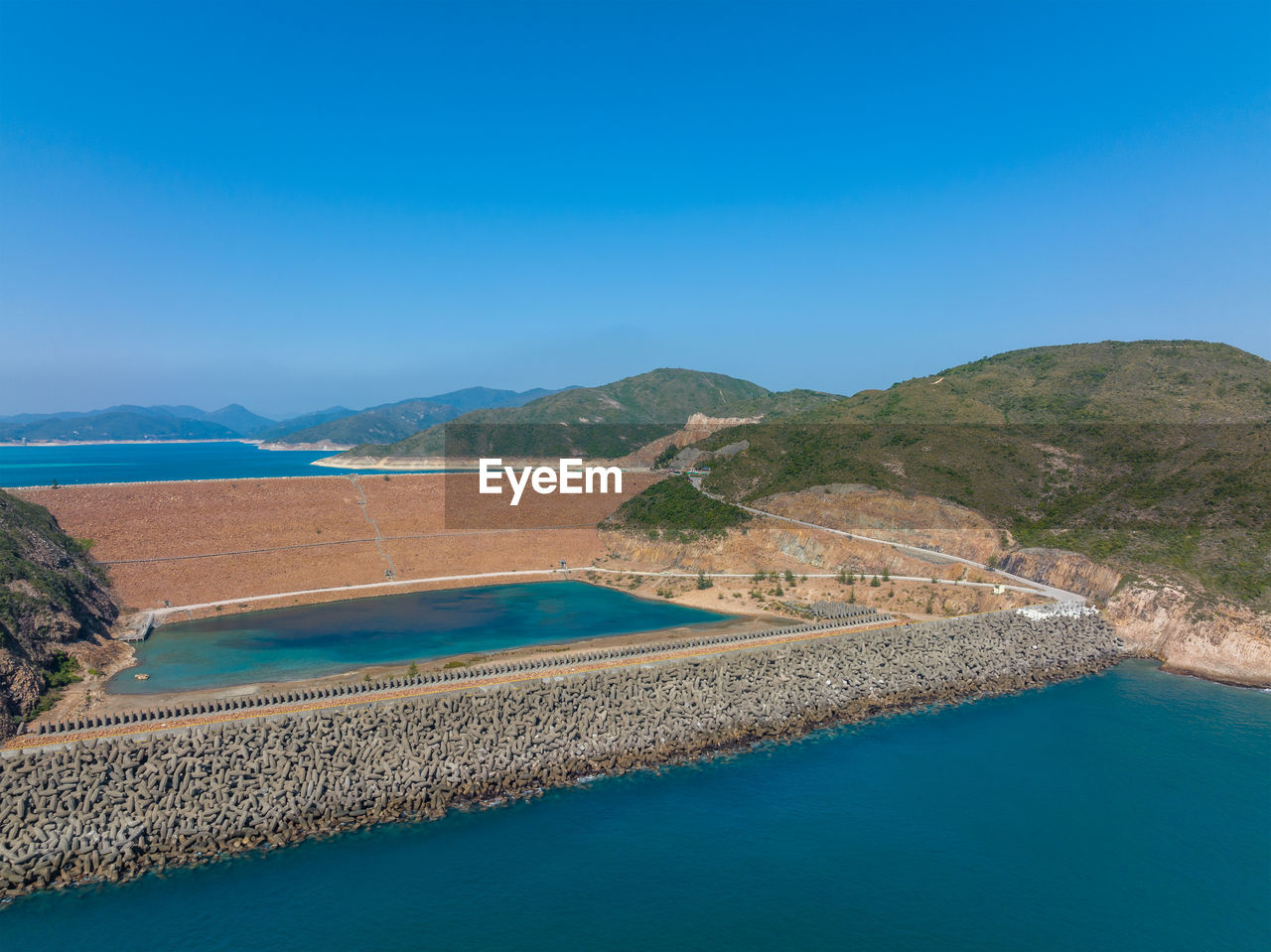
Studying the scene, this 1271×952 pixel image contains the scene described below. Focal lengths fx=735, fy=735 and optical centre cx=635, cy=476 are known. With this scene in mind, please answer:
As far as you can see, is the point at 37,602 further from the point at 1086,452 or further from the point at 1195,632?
the point at 1086,452

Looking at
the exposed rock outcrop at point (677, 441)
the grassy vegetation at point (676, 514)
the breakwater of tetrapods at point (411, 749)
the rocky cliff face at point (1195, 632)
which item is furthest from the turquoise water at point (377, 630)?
the exposed rock outcrop at point (677, 441)

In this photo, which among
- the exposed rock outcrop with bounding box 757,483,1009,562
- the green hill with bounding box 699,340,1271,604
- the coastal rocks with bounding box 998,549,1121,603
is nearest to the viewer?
the coastal rocks with bounding box 998,549,1121,603

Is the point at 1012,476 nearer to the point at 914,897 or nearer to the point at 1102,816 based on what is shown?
the point at 1102,816

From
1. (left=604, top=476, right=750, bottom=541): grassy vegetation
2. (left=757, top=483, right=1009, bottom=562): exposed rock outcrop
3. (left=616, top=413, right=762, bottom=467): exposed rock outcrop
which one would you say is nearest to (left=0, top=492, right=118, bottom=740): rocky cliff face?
(left=604, top=476, right=750, bottom=541): grassy vegetation

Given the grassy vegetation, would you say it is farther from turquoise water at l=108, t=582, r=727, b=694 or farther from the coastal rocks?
the coastal rocks

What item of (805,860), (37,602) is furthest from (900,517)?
(37,602)

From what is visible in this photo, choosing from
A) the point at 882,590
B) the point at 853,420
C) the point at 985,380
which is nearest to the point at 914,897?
the point at 882,590
